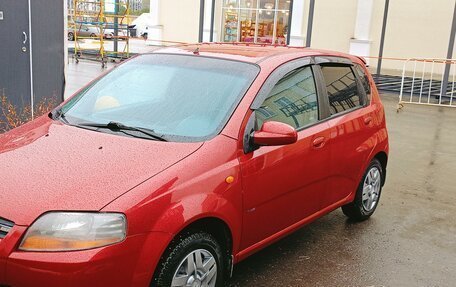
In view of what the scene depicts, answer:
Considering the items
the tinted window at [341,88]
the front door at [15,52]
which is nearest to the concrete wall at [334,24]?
the front door at [15,52]

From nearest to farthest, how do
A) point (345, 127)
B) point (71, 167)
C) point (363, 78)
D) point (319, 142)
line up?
1. point (71, 167)
2. point (319, 142)
3. point (345, 127)
4. point (363, 78)

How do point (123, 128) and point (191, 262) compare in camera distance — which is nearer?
point (191, 262)

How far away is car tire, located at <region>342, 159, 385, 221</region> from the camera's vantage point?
5.13 metres

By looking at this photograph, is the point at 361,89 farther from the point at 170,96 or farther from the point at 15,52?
the point at 15,52

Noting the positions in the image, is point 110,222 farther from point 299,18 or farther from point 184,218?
point 299,18

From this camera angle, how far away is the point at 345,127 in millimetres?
4578

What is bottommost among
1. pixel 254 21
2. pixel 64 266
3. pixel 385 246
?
pixel 385 246

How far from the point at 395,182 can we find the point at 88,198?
16.3ft

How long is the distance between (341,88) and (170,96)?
5.79ft

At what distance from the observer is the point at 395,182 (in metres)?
6.76

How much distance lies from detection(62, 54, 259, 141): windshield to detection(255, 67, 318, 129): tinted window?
0.23 metres

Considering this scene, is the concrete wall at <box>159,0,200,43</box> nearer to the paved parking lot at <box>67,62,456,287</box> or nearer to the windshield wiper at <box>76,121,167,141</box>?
the paved parking lot at <box>67,62,456,287</box>

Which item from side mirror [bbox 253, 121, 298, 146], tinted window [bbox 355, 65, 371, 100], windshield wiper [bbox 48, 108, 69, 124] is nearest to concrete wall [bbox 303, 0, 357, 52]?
tinted window [bbox 355, 65, 371, 100]

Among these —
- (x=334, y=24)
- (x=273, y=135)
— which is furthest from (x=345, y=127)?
(x=334, y=24)
